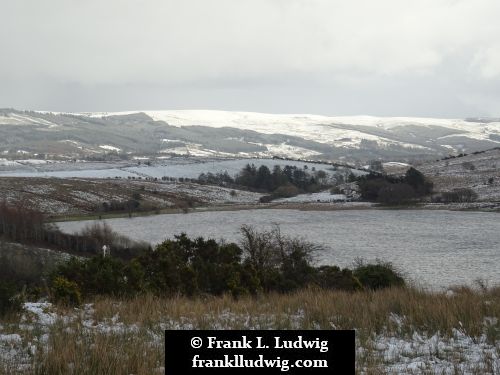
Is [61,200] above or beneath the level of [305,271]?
beneath

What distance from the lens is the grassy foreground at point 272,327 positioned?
26.1ft

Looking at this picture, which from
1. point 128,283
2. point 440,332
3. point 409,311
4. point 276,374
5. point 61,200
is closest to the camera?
point 276,374

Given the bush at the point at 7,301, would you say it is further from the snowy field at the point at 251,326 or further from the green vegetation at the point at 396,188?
the green vegetation at the point at 396,188

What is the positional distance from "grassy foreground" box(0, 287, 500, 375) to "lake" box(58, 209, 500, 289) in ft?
98.7

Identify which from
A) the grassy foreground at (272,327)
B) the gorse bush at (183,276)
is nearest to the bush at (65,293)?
the gorse bush at (183,276)

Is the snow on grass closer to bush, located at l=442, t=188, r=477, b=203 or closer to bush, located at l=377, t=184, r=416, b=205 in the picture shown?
bush, located at l=377, t=184, r=416, b=205

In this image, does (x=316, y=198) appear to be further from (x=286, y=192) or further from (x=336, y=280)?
(x=336, y=280)

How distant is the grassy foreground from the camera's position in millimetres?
7949

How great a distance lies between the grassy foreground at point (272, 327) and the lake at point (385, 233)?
3008 cm

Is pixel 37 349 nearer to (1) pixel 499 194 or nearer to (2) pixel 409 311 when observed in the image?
(2) pixel 409 311

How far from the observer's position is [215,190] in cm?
18088

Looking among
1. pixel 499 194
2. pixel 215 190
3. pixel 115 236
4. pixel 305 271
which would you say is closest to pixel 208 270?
pixel 305 271

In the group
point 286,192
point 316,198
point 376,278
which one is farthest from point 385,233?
point 286,192

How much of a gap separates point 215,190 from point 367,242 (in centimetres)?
10253
